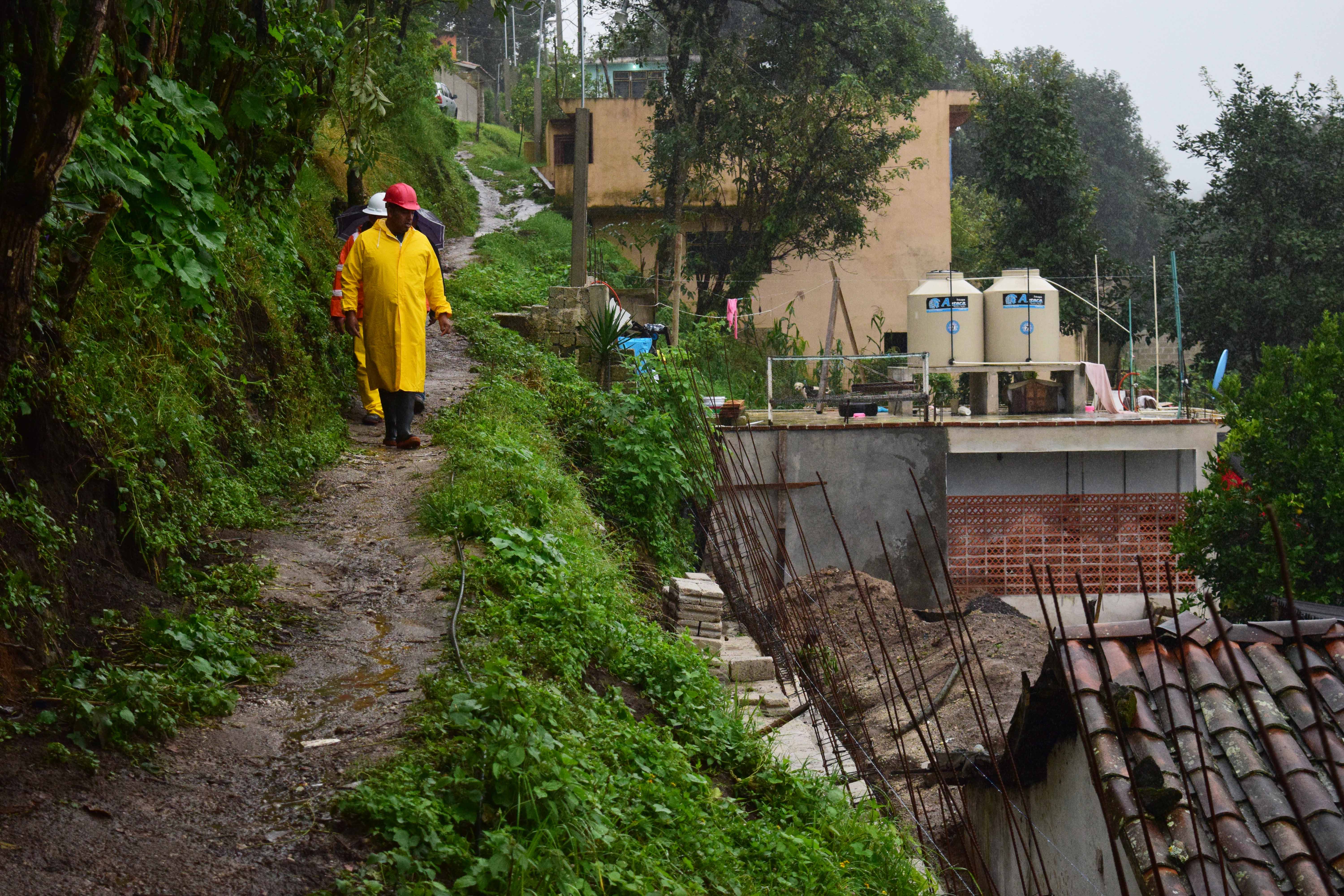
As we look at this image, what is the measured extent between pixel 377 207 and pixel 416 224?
32 cm

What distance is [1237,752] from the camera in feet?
13.2

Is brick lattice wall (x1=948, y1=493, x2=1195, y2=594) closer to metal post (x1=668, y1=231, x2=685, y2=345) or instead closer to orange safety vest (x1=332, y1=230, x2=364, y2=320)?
metal post (x1=668, y1=231, x2=685, y2=345)

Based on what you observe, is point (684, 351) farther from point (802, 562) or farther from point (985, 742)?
point (985, 742)

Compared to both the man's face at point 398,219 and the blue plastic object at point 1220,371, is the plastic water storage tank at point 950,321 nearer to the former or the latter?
the blue plastic object at point 1220,371

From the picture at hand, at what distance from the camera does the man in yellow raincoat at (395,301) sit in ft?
23.3

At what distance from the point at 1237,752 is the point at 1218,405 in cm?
997

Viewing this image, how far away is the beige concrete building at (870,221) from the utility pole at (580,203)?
11188mm

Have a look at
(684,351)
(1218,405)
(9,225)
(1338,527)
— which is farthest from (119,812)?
(1218,405)

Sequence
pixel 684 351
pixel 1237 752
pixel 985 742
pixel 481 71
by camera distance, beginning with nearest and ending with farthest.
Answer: pixel 1237 752
pixel 985 742
pixel 684 351
pixel 481 71

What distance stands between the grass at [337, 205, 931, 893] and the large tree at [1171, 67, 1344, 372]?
18.4m

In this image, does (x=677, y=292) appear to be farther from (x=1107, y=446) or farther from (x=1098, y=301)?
(x=1098, y=301)

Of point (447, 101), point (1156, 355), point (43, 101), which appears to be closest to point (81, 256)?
point (43, 101)

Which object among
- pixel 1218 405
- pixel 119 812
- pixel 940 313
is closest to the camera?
pixel 119 812

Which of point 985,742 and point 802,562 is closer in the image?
point 985,742
